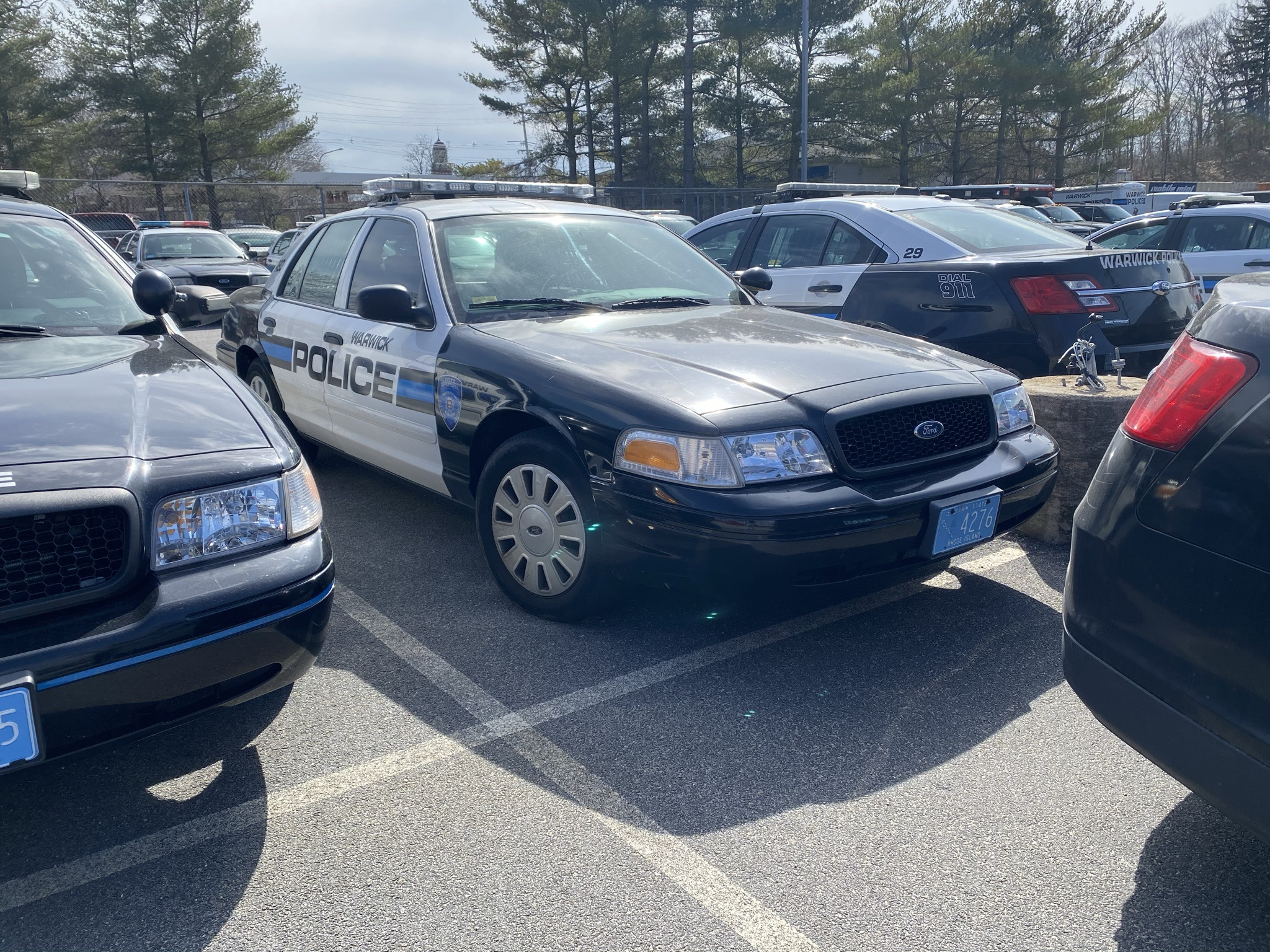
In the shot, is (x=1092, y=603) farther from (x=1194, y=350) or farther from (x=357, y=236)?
(x=357, y=236)

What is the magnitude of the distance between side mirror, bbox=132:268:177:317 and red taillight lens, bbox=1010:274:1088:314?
4104mm

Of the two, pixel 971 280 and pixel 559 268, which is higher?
pixel 559 268

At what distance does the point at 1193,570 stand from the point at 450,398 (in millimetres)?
2830

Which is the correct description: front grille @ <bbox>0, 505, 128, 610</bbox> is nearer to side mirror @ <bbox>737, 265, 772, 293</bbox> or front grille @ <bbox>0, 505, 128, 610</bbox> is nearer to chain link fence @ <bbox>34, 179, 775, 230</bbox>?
side mirror @ <bbox>737, 265, 772, 293</bbox>

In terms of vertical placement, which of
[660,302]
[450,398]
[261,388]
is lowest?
[261,388]

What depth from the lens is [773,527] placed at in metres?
2.96

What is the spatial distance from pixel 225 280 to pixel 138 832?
1320cm

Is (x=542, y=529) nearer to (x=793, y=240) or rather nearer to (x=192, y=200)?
(x=793, y=240)

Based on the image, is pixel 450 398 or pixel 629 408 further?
pixel 450 398

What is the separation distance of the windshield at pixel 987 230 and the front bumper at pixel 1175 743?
164 inches

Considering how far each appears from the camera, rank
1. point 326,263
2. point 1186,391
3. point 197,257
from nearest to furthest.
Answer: point 1186,391, point 326,263, point 197,257

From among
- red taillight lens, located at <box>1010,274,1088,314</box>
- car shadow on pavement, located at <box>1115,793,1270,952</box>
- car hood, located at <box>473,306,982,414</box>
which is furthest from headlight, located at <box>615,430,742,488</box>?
red taillight lens, located at <box>1010,274,1088,314</box>

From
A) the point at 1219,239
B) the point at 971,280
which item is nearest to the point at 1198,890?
the point at 971,280

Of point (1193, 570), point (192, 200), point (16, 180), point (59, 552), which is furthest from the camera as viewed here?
point (192, 200)
